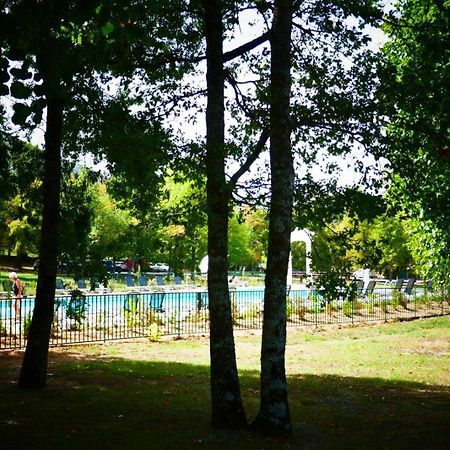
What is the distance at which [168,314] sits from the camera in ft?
64.1

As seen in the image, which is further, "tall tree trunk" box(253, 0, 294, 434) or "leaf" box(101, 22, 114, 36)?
"tall tree trunk" box(253, 0, 294, 434)

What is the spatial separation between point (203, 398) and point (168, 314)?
9.98m

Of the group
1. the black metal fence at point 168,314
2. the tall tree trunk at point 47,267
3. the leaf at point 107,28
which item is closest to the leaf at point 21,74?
the leaf at point 107,28

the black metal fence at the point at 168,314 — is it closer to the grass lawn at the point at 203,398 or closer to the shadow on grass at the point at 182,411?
the grass lawn at the point at 203,398

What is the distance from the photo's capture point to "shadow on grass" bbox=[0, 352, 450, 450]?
6.93m

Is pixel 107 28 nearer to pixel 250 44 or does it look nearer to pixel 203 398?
pixel 250 44

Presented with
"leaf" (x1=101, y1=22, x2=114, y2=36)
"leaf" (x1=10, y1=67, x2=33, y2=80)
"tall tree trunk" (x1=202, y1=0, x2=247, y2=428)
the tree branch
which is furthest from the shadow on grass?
the tree branch

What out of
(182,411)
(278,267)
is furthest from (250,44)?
(182,411)

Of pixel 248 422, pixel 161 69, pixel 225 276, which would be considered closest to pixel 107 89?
pixel 161 69

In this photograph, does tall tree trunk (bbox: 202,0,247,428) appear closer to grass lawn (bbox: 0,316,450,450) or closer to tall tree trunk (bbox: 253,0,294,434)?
grass lawn (bbox: 0,316,450,450)

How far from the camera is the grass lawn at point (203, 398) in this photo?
7043mm

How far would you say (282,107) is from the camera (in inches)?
296

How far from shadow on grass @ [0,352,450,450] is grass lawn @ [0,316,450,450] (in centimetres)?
2

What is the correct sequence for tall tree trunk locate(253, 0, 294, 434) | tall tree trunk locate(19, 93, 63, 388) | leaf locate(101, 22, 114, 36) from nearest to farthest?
leaf locate(101, 22, 114, 36) < tall tree trunk locate(253, 0, 294, 434) < tall tree trunk locate(19, 93, 63, 388)
